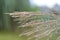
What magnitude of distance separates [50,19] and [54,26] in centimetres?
8

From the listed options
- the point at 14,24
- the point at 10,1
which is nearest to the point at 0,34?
the point at 14,24

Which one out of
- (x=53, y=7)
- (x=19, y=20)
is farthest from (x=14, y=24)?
(x=53, y=7)

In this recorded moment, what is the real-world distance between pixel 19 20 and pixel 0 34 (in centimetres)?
26

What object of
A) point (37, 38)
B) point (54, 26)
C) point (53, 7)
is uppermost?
point (53, 7)

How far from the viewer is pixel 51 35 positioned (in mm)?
1074

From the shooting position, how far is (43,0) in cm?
117

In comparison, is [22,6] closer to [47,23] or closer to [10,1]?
[10,1]

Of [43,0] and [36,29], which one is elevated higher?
[43,0]

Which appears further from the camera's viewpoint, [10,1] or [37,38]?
[10,1]

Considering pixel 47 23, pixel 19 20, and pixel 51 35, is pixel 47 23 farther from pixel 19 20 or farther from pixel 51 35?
pixel 19 20

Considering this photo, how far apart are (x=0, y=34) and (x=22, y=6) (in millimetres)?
370

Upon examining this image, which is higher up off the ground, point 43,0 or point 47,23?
point 43,0

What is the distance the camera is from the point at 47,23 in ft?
3.61

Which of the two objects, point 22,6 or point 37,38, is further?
point 22,6
